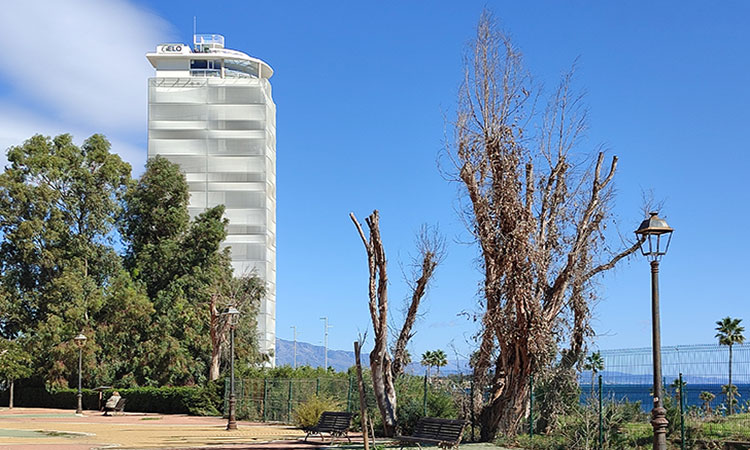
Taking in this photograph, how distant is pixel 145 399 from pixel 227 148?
2147 inches

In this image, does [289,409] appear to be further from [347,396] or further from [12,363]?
[12,363]

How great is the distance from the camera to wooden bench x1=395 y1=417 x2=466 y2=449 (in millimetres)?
19250

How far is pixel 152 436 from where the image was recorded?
Answer: 2642 cm

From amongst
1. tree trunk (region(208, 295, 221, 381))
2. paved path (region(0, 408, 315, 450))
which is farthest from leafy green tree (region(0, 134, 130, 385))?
paved path (region(0, 408, 315, 450))

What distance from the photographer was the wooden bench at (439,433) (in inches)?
758

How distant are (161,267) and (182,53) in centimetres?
5108

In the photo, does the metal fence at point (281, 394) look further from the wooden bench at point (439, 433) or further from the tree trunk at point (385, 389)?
the wooden bench at point (439, 433)

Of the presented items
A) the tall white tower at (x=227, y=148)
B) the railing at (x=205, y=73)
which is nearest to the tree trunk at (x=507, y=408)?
the tall white tower at (x=227, y=148)

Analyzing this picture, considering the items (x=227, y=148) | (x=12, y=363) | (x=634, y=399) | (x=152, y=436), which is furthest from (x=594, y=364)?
(x=227, y=148)

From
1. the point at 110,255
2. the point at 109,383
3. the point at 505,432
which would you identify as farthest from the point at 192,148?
the point at 505,432

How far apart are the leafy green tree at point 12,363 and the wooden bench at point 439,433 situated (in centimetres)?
3673

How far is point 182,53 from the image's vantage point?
102312 mm

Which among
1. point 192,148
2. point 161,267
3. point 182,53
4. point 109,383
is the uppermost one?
point 182,53

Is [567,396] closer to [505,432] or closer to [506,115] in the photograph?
[505,432]
